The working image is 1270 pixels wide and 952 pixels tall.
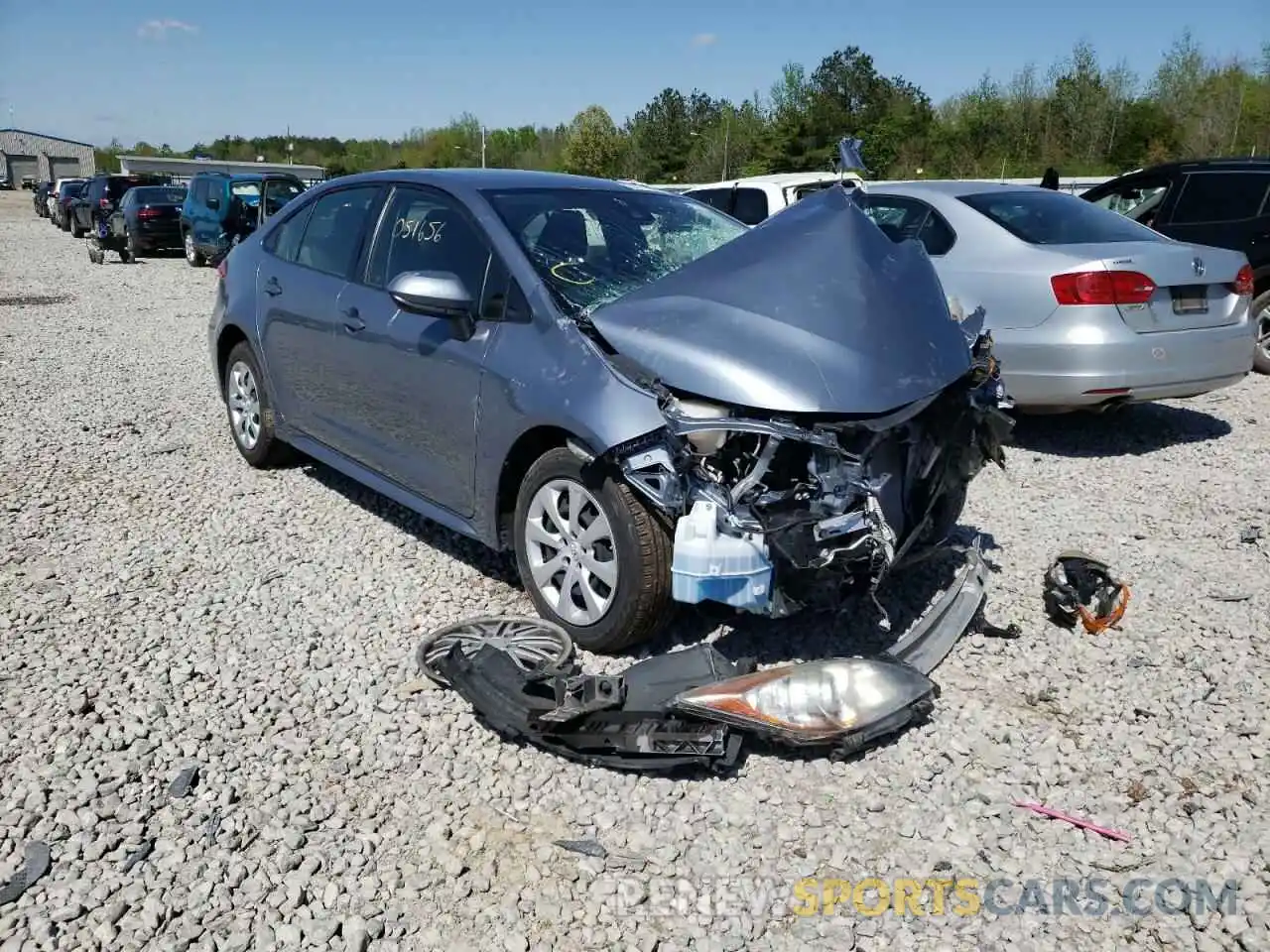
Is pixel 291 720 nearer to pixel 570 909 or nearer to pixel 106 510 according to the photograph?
pixel 570 909

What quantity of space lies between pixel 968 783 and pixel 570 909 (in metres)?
1.30

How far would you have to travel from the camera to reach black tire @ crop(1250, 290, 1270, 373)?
27.2 feet

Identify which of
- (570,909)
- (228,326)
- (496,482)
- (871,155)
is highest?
(871,155)

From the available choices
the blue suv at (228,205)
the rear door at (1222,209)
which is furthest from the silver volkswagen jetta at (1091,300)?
the blue suv at (228,205)

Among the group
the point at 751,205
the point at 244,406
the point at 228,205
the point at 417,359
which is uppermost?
the point at 228,205

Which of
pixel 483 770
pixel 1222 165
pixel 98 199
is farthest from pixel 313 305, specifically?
pixel 98 199

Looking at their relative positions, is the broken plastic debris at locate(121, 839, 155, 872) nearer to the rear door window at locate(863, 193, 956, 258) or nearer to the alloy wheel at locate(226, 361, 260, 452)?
the alloy wheel at locate(226, 361, 260, 452)

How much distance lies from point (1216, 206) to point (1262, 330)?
1159 mm

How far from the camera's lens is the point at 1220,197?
28.5 feet

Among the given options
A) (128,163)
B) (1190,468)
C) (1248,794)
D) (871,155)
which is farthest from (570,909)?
(128,163)

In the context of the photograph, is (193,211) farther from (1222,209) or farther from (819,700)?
(819,700)

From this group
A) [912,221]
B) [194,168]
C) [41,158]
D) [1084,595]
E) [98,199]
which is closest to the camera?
[1084,595]

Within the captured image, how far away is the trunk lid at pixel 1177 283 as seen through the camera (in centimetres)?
593

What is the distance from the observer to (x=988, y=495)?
5629 mm
